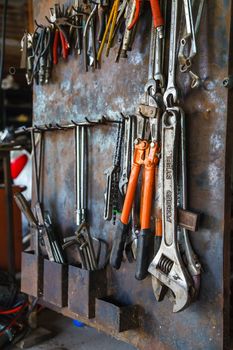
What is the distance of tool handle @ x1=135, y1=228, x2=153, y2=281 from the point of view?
1.13m

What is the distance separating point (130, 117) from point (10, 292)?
0.97 m

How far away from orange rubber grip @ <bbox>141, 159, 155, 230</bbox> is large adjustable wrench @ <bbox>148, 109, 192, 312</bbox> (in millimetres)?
51

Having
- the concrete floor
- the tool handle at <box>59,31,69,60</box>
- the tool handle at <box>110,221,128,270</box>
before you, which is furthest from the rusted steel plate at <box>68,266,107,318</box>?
the tool handle at <box>59,31,69,60</box>

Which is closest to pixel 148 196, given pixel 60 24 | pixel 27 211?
pixel 27 211

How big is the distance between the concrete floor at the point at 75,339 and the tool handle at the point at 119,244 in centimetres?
51

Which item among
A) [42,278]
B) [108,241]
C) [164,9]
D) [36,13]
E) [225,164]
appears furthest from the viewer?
[36,13]

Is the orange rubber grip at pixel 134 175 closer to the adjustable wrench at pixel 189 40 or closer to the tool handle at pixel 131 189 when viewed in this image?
the tool handle at pixel 131 189

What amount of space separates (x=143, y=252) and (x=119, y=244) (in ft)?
0.31

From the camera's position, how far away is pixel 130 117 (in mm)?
1221

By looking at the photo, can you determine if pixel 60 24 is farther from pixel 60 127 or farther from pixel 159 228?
pixel 159 228

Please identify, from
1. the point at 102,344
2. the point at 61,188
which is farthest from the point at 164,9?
the point at 102,344

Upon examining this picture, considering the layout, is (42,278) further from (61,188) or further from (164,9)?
(164,9)

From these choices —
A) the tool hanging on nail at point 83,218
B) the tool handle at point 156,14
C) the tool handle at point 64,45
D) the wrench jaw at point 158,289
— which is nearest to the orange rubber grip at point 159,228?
the wrench jaw at point 158,289

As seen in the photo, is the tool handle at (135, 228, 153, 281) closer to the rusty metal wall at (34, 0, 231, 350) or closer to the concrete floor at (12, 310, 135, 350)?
the rusty metal wall at (34, 0, 231, 350)
